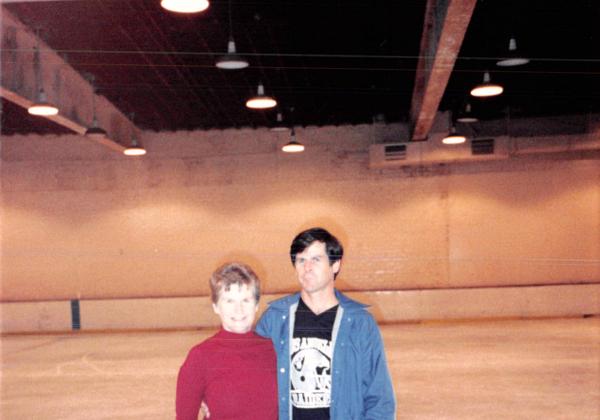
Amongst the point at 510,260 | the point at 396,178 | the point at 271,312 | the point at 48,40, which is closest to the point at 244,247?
the point at 396,178

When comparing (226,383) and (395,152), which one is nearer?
(226,383)

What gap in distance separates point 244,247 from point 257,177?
1379mm

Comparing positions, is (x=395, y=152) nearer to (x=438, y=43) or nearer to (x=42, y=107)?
(x=438, y=43)

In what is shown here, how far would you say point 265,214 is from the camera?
11.4 metres

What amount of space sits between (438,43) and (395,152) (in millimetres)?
5778

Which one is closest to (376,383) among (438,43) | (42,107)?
(438,43)

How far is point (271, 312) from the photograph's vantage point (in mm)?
2020

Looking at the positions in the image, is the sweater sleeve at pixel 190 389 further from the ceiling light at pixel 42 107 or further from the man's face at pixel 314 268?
the ceiling light at pixel 42 107

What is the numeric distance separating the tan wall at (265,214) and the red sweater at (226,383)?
9697 millimetres

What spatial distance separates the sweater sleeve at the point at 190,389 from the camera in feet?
4.77

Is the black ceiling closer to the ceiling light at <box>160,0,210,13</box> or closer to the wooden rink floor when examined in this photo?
the ceiling light at <box>160,0,210,13</box>

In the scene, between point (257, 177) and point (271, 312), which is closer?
point (271, 312)

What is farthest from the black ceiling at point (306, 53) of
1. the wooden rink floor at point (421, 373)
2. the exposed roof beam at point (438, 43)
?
the wooden rink floor at point (421, 373)

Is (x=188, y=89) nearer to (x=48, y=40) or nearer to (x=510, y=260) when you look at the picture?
(x=48, y=40)
